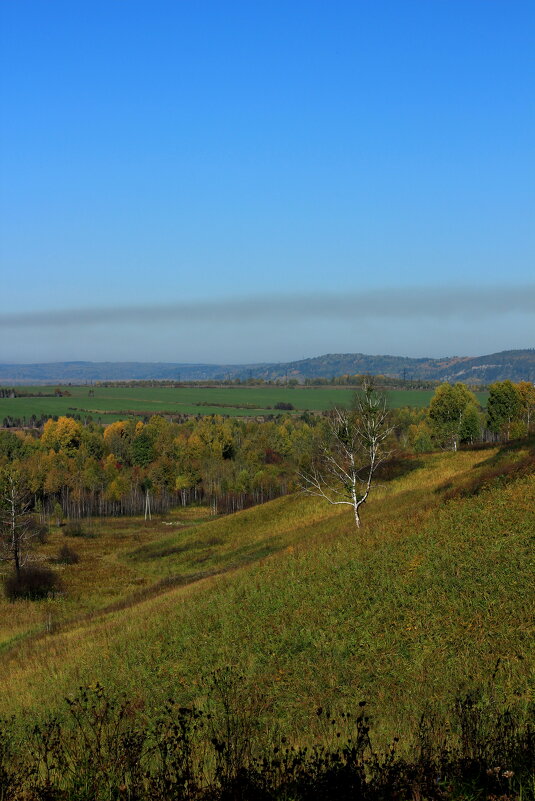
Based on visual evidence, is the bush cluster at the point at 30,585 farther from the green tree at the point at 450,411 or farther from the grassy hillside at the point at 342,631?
the green tree at the point at 450,411

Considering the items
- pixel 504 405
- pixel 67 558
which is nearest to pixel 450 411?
pixel 504 405

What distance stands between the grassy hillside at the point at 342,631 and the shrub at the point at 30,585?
10.5 metres

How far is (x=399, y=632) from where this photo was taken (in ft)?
68.2

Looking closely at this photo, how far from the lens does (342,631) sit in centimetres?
2216

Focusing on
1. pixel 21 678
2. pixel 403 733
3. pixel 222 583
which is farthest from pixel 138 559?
pixel 403 733

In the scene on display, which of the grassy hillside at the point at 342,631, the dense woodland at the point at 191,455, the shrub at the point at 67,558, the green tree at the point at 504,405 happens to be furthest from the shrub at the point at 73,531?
the green tree at the point at 504,405

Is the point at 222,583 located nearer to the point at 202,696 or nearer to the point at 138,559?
the point at 202,696

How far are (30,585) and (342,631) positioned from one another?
1526 inches

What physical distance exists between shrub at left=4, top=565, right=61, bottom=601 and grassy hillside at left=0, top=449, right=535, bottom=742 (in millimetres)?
10467

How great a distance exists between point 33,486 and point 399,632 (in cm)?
11845

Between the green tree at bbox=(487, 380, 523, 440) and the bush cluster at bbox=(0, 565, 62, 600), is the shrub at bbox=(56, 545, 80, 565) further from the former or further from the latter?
the green tree at bbox=(487, 380, 523, 440)

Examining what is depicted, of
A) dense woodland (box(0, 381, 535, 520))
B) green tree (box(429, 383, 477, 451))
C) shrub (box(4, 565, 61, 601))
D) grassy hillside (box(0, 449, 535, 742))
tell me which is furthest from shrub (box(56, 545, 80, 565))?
green tree (box(429, 383, 477, 451))

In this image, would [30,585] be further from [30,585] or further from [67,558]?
[67,558]

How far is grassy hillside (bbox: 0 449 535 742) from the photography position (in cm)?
1730
